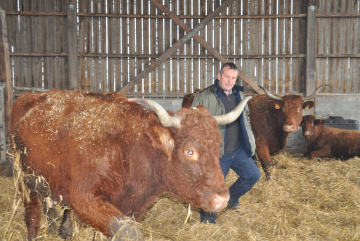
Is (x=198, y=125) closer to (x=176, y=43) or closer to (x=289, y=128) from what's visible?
(x=289, y=128)

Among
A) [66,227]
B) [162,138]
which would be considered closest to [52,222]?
[66,227]

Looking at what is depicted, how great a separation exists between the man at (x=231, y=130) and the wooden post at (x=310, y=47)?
734 centimetres

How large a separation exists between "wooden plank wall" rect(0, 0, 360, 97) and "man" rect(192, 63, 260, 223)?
6.95 m

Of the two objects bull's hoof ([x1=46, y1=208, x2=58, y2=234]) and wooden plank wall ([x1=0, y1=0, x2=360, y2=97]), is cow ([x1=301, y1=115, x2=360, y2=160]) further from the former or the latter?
bull's hoof ([x1=46, y1=208, x2=58, y2=234])

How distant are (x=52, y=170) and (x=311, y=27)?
10.0 m

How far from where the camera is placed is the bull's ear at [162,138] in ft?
8.81

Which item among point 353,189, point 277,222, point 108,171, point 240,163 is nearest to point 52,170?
point 108,171

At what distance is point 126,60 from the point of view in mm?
11070

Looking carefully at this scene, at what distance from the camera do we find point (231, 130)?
4.21m

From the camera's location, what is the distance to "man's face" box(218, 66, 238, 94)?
397 centimetres

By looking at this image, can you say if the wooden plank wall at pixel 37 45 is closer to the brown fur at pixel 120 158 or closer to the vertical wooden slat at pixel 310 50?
the vertical wooden slat at pixel 310 50

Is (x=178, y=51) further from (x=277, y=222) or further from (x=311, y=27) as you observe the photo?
(x=277, y=222)

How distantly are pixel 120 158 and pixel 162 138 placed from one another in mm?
374

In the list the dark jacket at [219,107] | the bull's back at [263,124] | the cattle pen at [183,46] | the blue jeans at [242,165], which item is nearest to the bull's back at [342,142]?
the cattle pen at [183,46]
